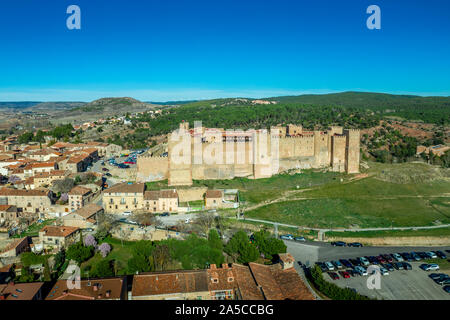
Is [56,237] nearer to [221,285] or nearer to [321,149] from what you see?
[221,285]

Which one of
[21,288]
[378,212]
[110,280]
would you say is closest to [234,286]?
[110,280]

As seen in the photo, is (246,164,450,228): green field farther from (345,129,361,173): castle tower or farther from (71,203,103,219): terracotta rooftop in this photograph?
(71,203,103,219): terracotta rooftop

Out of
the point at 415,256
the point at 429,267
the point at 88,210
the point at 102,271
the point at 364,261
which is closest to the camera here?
the point at 102,271

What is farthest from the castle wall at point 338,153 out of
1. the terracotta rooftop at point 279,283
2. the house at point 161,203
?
the terracotta rooftop at point 279,283

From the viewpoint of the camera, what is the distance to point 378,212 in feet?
78.4

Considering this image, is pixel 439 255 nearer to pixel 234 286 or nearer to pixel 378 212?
pixel 378 212

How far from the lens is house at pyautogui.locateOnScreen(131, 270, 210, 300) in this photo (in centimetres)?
1255

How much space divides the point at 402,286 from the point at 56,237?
18.7 metres

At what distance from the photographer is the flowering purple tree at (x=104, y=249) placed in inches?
765

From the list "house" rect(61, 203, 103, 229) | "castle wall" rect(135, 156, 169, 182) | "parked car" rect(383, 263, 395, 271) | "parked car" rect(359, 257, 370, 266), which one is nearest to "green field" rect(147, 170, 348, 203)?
"castle wall" rect(135, 156, 169, 182)

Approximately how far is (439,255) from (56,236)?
70.2 feet

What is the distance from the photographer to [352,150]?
29344 mm

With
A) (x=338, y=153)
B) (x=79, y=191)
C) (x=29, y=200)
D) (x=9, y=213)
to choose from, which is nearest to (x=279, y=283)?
(x=79, y=191)
